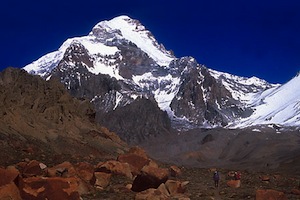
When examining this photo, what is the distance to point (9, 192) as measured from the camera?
43.7 feet

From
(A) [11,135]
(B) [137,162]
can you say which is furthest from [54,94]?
(B) [137,162]

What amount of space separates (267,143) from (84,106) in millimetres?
106275

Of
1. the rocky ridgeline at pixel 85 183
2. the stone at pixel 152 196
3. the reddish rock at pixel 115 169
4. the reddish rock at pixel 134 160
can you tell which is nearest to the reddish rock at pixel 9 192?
the rocky ridgeline at pixel 85 183

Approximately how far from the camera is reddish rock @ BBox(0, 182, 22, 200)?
13.2m

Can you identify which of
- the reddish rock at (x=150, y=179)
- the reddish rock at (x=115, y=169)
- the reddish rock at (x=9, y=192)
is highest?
the reddish rock at (x=115, y=169)

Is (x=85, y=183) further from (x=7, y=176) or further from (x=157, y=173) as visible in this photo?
(x=7, y=176)

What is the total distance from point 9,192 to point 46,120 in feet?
160

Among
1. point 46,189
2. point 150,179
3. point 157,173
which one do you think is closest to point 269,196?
point 157,173

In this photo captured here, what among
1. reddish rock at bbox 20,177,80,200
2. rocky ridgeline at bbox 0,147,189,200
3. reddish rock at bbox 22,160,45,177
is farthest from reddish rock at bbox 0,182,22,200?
reddish rock at bbox 22,160,45,177

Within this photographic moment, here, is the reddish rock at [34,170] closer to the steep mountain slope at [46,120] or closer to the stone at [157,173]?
the stone at [157,173]

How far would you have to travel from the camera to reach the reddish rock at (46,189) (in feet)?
45.3

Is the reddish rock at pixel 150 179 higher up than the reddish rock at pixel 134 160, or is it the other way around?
the reddish rock at pixel 134 160

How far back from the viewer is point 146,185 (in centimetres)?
1944

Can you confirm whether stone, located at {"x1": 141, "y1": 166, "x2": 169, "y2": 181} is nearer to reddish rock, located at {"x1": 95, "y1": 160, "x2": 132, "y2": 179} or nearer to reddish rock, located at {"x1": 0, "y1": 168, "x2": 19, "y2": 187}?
reddish rock, located at {"x1": 95, "y1": 160, "x2": 132, "y2": 179}
